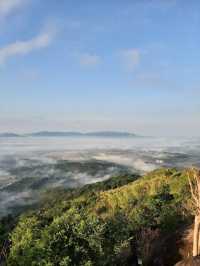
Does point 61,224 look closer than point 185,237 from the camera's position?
Yes

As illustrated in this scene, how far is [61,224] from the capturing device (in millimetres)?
26641

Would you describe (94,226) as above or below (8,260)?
above

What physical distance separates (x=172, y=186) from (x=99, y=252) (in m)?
42.6

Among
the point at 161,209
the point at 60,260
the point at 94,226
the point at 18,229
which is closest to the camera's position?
the point at 60,260

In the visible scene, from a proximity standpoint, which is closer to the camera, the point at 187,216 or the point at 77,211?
the point at 77,211

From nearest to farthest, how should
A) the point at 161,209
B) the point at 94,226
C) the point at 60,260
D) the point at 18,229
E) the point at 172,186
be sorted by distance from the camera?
the point at 60,260, the point at 94,226, the point at 18,229, the point at 161,209, the point at 172,186

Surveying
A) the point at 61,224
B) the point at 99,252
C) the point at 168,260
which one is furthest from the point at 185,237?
the point at 61,224

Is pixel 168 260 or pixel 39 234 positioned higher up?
pixel 39 234

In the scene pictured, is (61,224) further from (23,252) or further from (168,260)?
(168,260)

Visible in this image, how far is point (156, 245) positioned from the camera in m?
29.9

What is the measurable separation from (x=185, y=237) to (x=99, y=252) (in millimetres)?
6597

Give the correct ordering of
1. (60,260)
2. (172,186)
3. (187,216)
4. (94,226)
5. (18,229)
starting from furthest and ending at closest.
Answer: (172,186) → (187,216) → (18,229) → (94,226) → (60,260)

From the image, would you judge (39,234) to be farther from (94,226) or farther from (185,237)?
(185,237)

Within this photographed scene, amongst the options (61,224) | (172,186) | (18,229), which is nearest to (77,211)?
(61,224)
